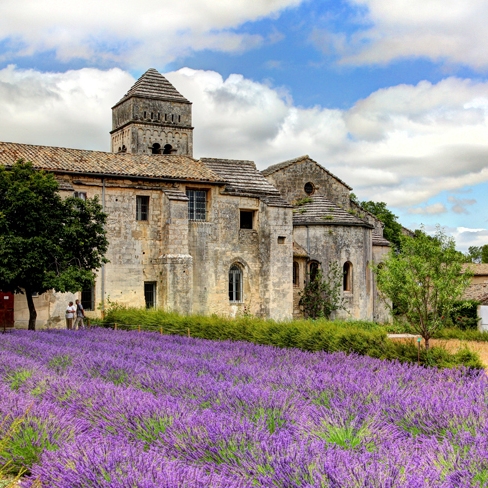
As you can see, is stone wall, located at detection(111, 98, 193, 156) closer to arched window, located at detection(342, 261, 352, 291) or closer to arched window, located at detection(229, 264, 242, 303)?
arched window, located at detection(229, 264, 242, 303)

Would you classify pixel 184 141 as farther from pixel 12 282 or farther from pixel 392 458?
pixel 392 458

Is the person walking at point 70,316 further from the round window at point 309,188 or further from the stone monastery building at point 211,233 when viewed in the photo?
the round window at point 309,188

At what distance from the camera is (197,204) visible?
27484 mm

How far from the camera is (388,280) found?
16.9 meters

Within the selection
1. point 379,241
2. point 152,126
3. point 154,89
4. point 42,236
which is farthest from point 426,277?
point 154,89

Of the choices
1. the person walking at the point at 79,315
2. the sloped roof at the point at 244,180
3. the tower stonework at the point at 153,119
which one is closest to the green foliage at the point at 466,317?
the sloped roof at the point at 244,180

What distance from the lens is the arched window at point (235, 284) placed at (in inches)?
1096

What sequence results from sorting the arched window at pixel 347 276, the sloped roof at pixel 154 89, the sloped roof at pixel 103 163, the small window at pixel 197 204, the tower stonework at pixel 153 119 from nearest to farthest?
1. the sloped roof at pixel 103 163
2. the small window at pixel 197 204
3. the arched window at pixel 347 276
4. the tower stonework at pixel 153 119
5. the sloped roof at pixel 154 89

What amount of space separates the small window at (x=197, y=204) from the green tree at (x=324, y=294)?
6337mm

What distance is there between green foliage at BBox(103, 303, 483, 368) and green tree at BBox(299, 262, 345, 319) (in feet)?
33.2

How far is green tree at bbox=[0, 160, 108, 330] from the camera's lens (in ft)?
63.1

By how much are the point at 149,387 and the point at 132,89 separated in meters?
42.5

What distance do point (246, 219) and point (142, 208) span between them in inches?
198

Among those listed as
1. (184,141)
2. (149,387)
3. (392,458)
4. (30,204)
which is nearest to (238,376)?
(149,387)
